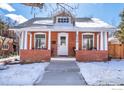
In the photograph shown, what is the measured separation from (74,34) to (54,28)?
2.10 feet

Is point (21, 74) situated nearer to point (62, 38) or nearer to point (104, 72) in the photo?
point (104, 72)

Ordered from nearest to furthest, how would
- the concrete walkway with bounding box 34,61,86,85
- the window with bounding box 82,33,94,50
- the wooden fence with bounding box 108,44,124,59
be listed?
the concrete walkway with bounding box 34,61,86,85 → the wooden fence with bounding box 108,44,124,59 → the window with bounding box 82,33,94,50

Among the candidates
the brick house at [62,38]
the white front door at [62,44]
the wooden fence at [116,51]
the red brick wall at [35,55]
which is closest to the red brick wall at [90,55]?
the brick house at [62,38]

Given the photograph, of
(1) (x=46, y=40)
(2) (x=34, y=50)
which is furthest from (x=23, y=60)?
(1) (x=46, y=40)

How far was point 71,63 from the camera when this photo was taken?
825cm

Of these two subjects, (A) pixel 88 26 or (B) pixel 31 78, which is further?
(A) pixel 88 26

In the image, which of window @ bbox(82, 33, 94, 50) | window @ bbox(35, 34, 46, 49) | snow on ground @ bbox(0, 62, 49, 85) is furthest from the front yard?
window @ bbox(35, 34, 46, 49)

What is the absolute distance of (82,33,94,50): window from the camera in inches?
367

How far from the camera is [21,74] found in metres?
7.08

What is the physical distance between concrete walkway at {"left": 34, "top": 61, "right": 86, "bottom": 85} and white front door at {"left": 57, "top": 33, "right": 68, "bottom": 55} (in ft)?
4.26

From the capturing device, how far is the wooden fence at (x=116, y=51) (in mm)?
7471

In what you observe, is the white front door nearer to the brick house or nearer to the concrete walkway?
the brick house

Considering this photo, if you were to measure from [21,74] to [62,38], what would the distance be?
9.33 feet
